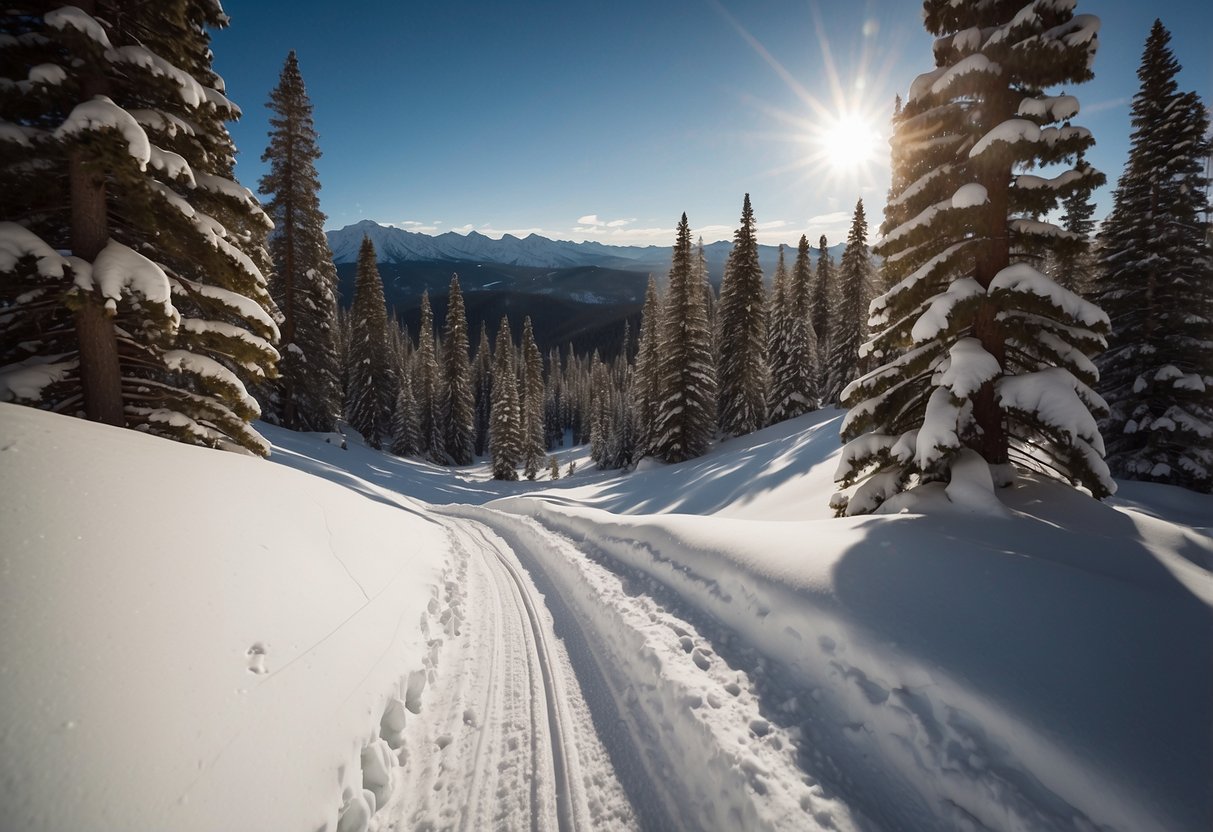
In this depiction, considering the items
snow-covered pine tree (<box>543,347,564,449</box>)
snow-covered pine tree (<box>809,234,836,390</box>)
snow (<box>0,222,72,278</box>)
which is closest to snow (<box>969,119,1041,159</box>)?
snow (<box>0,222,72,278</box>)

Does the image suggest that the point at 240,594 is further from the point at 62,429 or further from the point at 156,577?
the point at 62,429

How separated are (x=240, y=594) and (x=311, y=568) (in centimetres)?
127

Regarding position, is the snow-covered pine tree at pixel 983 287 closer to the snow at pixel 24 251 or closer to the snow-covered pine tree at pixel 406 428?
the snow at pixel 24 251

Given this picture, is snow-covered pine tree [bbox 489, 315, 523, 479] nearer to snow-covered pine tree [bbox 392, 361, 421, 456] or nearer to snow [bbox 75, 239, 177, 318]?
snow-covered pine tree [bbox 392, 361, 421, 456]

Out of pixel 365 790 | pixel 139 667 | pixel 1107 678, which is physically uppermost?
pixel 139 667

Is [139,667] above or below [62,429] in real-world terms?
below

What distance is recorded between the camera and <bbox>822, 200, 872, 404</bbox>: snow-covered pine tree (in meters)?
34.0

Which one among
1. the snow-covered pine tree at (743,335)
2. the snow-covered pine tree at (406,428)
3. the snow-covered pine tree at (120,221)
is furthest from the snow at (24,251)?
the snow-covered pine tree at (406,428)

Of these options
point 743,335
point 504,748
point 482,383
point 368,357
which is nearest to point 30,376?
point 504,748

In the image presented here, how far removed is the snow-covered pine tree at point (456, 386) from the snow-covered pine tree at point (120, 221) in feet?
127

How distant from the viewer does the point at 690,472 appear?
23.9m

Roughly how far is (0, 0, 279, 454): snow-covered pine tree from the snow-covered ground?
1747 millimetres

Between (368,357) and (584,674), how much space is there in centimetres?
4055

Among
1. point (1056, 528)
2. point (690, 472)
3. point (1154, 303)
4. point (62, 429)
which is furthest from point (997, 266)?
point (690, 472)
